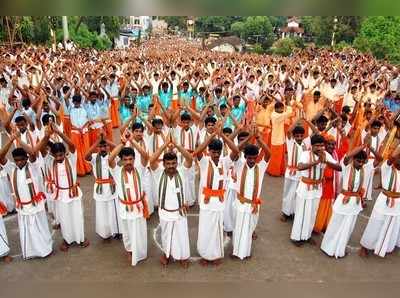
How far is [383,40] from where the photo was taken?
24.7 m

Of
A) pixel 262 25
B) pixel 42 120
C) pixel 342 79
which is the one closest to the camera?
pixel 42 120

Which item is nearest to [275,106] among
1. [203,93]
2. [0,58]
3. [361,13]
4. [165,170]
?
[203,93]

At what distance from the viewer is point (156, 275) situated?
516 centimetres

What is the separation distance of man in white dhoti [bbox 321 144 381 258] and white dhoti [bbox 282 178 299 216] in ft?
3.37

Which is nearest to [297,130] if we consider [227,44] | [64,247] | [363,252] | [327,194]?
[327,194]

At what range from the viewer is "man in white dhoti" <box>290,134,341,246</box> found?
539 centimetres

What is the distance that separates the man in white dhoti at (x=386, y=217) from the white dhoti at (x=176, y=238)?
2586mm

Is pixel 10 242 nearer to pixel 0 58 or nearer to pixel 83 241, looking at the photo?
pixel 83 241

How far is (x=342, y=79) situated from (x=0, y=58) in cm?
1237

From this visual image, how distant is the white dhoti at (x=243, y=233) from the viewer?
5223 millimetres

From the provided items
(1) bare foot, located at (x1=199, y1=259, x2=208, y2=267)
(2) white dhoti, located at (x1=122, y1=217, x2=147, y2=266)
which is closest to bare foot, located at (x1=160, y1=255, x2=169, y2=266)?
(2) white dhoti, located at (x1=122, y1=217, x2=147, y2=266)

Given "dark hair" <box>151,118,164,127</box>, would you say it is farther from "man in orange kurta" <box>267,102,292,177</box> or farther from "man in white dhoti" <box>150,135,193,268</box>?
"man in orange kurta" <box>267,102,292,177</box>

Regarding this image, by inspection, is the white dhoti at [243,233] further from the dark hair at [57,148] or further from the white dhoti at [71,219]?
the dark hair at [57,148]

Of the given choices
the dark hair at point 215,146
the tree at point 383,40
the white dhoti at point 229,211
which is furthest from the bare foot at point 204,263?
the tree at point 383,40
